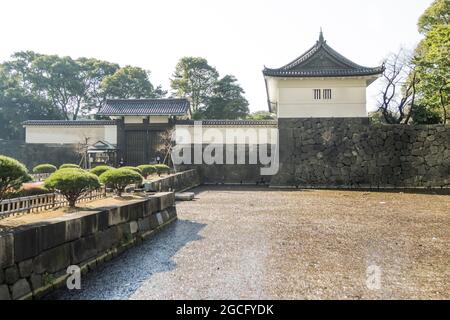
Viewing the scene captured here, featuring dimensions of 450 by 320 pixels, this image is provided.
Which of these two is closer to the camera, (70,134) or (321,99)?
(321,99)

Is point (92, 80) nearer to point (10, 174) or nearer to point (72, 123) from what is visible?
point (72, 123)

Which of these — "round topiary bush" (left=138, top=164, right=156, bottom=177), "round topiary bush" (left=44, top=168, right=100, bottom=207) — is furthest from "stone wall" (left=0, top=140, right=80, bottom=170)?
"round topiary bush" (left=44, top=168, right=100, bottom=207)

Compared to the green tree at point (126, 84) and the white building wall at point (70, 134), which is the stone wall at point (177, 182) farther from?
the green tree at point (126, 84)

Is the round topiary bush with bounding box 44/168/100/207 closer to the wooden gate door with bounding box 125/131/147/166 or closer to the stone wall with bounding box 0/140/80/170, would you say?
the wooden gate door with bounding box 125/131/147/166

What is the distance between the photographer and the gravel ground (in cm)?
369

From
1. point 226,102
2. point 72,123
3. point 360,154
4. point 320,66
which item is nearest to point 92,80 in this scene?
point 226,102

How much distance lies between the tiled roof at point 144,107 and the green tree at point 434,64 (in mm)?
13054

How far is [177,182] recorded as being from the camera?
1422 centimetres

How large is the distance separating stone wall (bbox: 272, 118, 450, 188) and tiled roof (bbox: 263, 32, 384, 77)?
232 centimetres

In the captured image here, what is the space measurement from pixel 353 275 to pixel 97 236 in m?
3.27

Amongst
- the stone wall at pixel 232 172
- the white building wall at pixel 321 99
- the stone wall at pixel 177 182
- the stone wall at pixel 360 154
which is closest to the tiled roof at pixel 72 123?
the stone wall at pixel 232 172

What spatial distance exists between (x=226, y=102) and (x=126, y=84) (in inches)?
419

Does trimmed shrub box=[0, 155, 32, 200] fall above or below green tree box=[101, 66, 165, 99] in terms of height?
below
